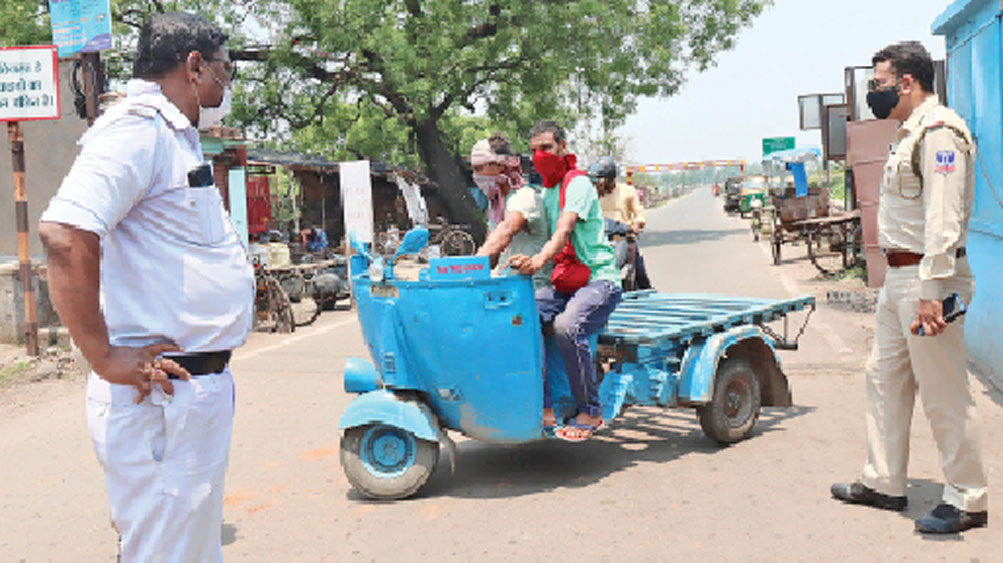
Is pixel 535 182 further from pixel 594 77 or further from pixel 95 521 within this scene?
pixel 594 77

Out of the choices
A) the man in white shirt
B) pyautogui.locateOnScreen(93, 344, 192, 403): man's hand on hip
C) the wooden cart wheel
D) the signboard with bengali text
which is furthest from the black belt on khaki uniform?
the wooden cart wheel

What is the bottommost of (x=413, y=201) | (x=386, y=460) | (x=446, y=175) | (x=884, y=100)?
(x=386, y=460)

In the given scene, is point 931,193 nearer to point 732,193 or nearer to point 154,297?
point 154,297

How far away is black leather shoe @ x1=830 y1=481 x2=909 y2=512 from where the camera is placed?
15.7 ft

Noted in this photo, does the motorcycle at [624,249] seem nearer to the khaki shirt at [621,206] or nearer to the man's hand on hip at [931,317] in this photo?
the khaki shirt at [621,206]

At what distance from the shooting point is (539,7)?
24641 millimetres

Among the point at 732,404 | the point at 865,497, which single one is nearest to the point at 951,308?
the point at 865,497

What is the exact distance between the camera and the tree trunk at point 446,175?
1081 inches

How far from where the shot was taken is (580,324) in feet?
17.8

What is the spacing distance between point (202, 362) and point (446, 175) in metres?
25.5

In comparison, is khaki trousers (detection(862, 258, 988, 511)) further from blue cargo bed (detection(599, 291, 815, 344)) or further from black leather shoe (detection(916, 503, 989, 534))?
blue cargo bed (detection(599, 291, 815, 344))

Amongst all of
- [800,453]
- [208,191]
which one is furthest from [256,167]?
[208,191]

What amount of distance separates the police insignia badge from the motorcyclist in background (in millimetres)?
4979

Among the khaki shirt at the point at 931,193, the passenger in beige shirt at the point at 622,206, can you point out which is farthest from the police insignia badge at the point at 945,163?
the passenger in beige shirt at the point at 622,206
